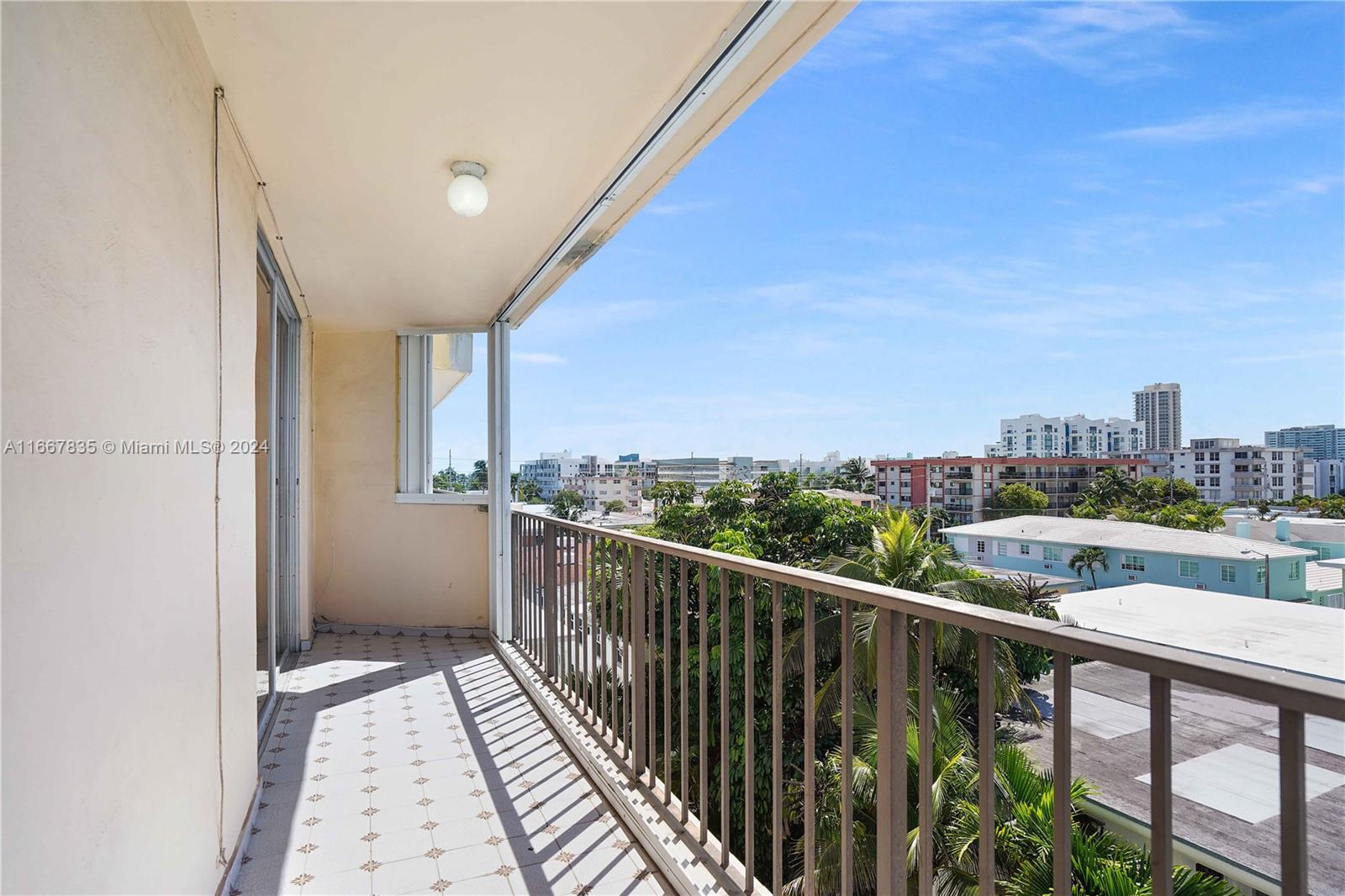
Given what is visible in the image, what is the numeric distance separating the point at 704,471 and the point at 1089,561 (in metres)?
14.3

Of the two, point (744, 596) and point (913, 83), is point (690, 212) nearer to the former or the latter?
point (913, 83)

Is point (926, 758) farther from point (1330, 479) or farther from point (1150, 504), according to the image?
point (1150, 504)

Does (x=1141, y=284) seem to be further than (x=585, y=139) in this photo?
Yes

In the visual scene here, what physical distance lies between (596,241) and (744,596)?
202cm

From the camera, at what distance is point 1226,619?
6.29ft

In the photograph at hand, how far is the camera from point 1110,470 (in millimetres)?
5008

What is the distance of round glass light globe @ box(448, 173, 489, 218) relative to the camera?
2.46 m

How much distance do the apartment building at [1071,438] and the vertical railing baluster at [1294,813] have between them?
565 cm

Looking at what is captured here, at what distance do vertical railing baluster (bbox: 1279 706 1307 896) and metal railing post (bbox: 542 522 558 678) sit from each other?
2.99 metres

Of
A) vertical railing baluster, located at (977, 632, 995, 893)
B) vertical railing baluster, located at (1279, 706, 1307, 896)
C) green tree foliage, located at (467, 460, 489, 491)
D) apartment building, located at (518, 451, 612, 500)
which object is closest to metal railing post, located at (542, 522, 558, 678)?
green tree foliage, located at (467, 460, 489, 491)

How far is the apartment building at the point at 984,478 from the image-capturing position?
4902 mm

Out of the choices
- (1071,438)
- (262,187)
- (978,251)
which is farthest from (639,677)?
(978,251)

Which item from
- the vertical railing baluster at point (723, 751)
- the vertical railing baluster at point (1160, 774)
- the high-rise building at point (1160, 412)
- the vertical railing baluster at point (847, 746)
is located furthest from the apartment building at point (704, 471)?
the vertical railing baluster at point (1160, 774)

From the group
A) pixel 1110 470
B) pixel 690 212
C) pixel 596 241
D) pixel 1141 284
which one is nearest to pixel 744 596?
pixel 596 241
